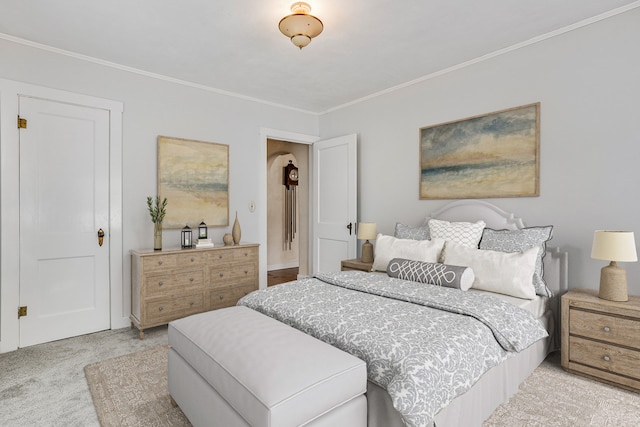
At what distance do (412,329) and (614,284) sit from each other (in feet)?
5.23

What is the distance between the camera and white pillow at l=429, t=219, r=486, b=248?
2910 millimetres

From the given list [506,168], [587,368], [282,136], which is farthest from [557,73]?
[282,136]

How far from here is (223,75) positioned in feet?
11.8

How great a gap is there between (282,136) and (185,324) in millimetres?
3194

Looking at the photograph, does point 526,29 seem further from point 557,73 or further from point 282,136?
point 282,136

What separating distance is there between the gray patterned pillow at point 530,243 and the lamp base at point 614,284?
13.0 inches

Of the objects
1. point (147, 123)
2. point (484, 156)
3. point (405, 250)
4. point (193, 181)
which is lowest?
point (405, 250)

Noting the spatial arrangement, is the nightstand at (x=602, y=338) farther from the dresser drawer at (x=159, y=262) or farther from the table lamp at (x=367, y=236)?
the dresser drawer at (x=159, y=262)

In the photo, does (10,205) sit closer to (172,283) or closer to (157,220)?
(157,220)

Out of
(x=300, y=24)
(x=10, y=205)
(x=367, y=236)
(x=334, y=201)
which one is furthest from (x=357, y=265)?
(x=10, y=205)

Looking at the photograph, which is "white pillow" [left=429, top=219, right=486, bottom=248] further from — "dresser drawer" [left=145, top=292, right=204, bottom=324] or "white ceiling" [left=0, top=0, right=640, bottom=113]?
"dresser drawer" [left=145, top=292, right=204, bottom=324]

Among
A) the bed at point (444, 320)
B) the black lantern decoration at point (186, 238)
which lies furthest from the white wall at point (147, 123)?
the bed at point (444, 320)

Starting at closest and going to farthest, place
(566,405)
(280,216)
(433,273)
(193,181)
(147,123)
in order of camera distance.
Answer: (566,405) → (433,273) → (147,123) → (193,181) → (280,216)

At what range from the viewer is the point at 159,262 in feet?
10.5
